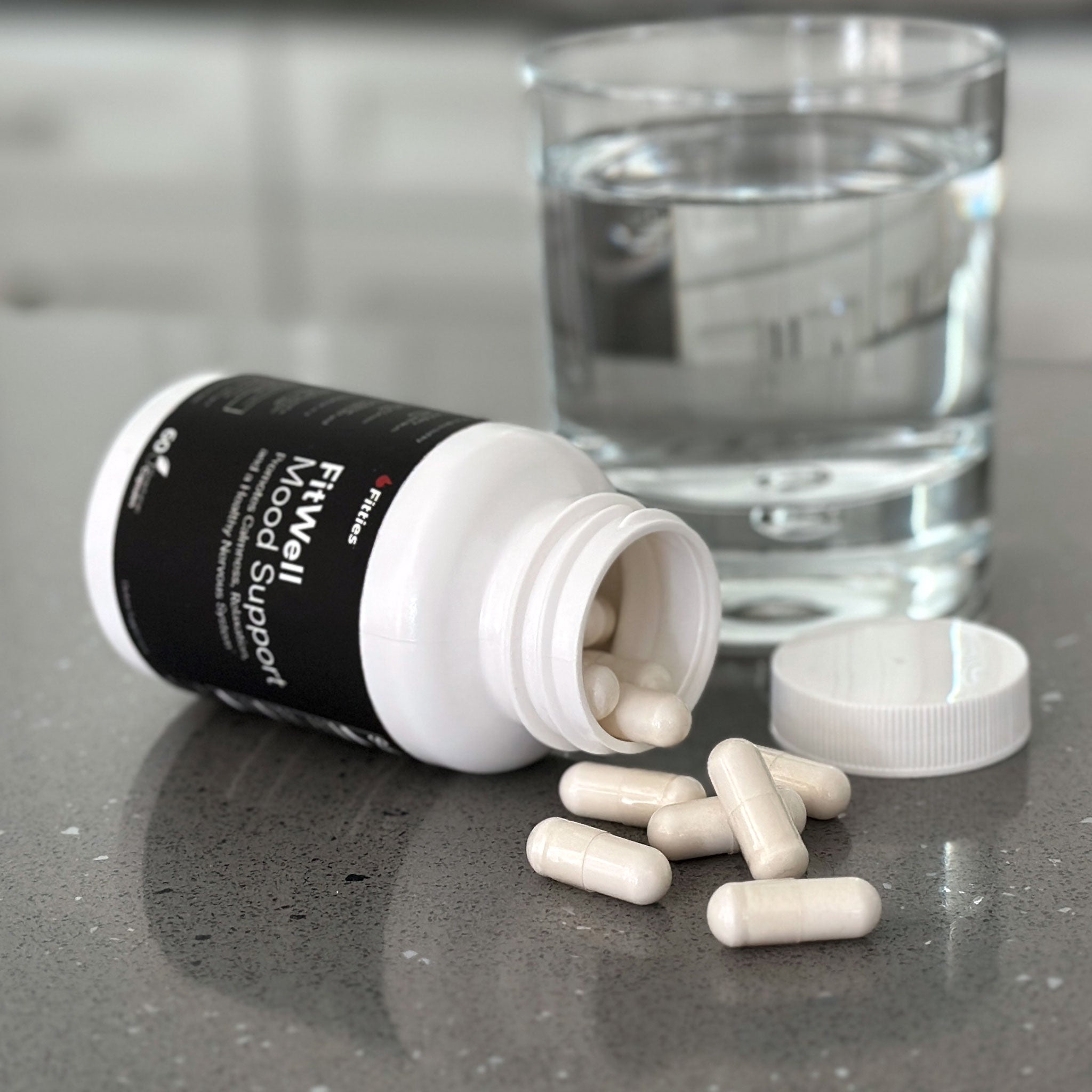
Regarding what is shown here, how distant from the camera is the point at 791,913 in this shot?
0.53 m

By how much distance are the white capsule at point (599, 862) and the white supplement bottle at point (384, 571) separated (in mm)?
36

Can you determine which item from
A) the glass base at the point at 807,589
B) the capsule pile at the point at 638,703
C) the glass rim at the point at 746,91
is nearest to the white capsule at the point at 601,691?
the capsule pile at the point at 638,703

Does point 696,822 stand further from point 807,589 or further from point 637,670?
point 807,589

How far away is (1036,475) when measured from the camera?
3.24ft

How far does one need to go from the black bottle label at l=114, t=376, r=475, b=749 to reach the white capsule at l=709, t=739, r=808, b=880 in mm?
128

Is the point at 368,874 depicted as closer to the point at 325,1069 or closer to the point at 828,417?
the point at 325,1069

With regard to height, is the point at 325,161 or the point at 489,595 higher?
the point at 489,595

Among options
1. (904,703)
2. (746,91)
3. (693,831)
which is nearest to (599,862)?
(693,831)

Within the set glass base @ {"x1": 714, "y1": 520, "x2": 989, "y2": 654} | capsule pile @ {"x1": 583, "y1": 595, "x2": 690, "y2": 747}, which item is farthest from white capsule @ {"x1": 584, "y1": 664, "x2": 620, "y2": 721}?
glass base @ {"x1": 714, "y1": 520, "x2": 989, "y2": 654}

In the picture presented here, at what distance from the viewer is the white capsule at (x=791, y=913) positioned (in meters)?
0.53

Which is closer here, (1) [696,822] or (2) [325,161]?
(1) [696,822]

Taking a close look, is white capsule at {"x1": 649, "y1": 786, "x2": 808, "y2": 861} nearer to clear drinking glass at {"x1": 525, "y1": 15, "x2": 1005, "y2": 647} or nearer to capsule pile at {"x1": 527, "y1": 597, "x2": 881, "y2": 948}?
capsule pile at {"x1": 527, "y1": 597, "x2": 881, "y2": 948}

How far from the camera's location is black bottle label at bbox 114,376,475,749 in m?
0.61

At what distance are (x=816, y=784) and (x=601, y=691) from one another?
8 centimetres
